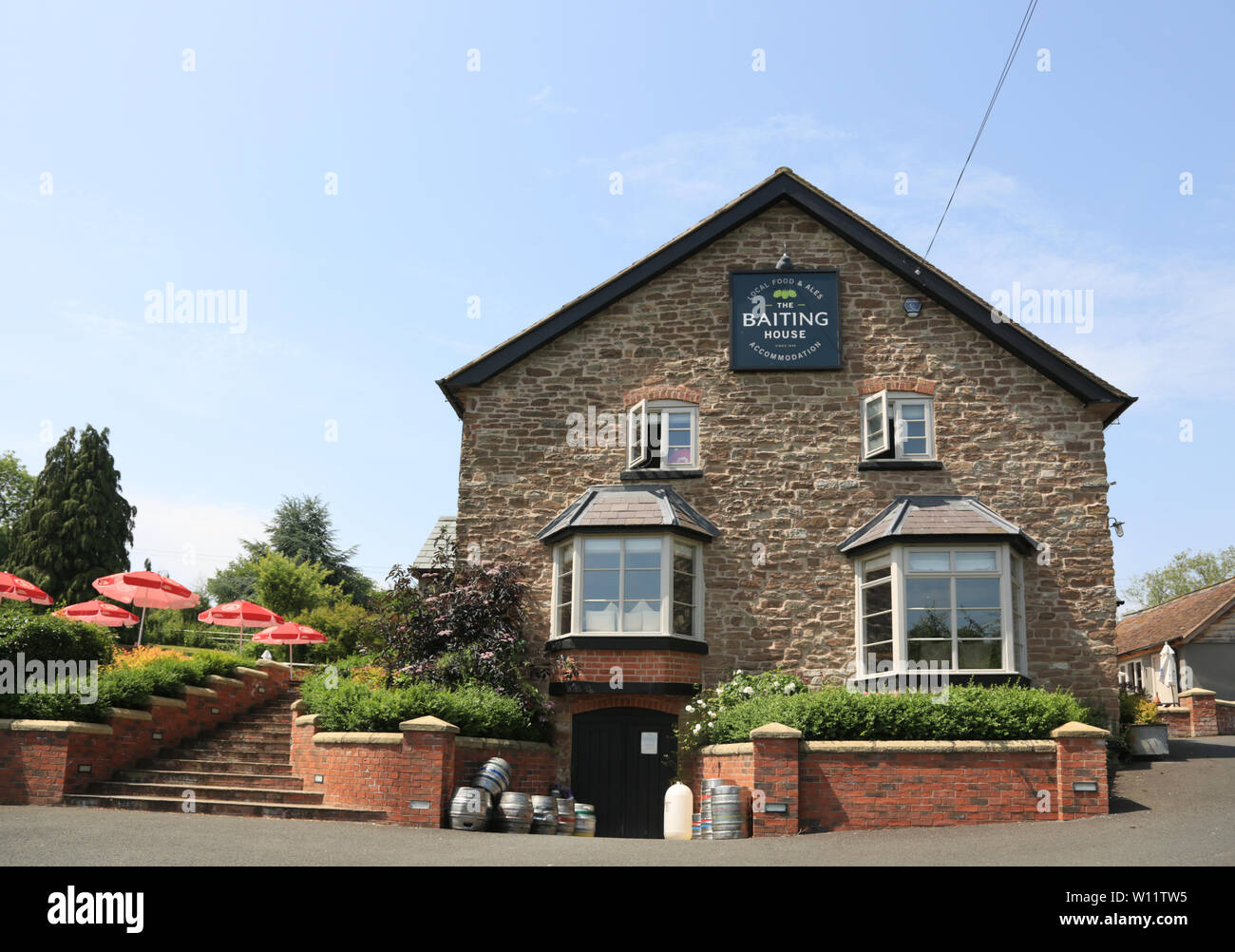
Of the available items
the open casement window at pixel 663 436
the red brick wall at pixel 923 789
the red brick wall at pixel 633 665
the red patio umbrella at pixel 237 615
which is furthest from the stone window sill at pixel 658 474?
the red patio umbrella at pixel 237 615

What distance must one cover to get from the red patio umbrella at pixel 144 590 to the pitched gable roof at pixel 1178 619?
2408 centimetres

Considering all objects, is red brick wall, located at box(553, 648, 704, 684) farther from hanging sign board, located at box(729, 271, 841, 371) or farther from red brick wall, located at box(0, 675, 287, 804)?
red brick wall, located at box(0, 675, 287, 804)

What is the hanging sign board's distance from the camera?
754 inches

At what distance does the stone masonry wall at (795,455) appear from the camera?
17938mm

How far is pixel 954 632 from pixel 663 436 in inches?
232

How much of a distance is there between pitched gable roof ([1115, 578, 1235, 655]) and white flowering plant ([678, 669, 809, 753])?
53.9 ft

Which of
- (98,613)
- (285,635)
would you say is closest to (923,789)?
(285,635)

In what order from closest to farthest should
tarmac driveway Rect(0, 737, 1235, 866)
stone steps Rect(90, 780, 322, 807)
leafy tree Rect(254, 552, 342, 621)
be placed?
1. tarmac driveway Rect(0, 737, 1235, 866)
2. stone steps Rect(90, 780, 322, 807)
3. leafy tree Rect(254, 552, 342, 621)

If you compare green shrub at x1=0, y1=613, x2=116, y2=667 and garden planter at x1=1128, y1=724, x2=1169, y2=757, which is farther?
garden planter at x1=1128, y1=724, x2=1169, y2=757

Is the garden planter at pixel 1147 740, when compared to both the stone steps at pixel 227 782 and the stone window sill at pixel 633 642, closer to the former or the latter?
the stone window sill at pixel 633 642

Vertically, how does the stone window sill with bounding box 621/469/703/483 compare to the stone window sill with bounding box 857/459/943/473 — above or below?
below

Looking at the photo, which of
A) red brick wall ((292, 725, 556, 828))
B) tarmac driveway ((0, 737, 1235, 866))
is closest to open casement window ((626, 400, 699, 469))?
red brick wall ((292, 725, 556, 828))

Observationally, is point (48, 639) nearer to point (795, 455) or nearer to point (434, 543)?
point (434, 543)

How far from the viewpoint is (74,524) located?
133 feet
